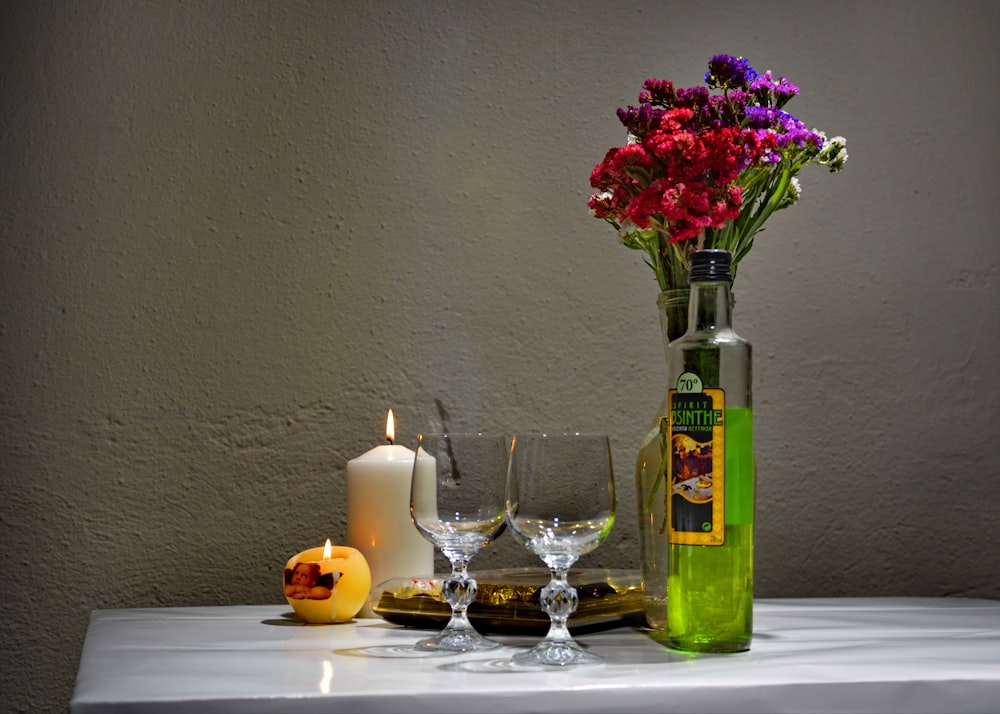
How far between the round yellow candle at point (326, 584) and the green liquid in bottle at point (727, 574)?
0.31 meters

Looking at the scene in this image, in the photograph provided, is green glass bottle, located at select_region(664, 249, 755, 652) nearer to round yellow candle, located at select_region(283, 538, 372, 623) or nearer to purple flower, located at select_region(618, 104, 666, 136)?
purple flower, located at select_region(618, 104, 666, 136)

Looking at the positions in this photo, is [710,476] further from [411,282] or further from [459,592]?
[411,282]

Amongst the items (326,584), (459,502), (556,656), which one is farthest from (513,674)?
(326,584)

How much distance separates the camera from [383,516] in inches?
40.1

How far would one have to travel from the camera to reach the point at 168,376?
1.13 m

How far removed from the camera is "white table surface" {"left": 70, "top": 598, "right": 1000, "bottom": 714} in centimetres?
65

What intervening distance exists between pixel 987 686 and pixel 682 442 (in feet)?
0.87

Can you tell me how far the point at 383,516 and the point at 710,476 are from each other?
37cm

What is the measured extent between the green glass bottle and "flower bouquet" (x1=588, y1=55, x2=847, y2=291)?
62 mm

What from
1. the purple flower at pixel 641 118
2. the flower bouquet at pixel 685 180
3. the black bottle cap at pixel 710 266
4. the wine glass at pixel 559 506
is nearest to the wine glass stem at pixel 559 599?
the wine glass at pixel 559 506

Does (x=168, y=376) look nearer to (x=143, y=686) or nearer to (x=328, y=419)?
(x=328, y=419)

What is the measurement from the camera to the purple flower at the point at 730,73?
35.1 inches

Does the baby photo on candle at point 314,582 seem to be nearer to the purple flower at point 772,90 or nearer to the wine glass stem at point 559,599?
the wine glass stem at point 559,599

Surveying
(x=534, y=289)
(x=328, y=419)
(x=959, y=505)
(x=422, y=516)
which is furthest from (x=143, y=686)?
(x=959, y=505)
